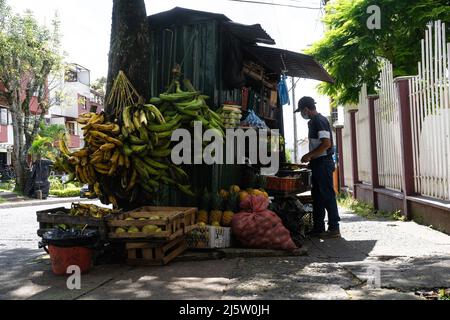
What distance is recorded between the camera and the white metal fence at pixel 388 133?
31.2 feet

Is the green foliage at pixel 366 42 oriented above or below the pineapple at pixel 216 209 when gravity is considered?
above

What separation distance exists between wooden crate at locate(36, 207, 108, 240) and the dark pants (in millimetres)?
3653

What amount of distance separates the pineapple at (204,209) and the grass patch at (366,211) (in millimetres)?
4340

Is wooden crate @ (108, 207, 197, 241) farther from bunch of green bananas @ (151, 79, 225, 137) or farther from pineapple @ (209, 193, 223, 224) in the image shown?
bunch of green bananas @ (151, 79, 225, 137)

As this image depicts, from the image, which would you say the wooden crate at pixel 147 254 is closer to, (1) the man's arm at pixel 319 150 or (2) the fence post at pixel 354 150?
(1) the man's arm at pixel 319 150

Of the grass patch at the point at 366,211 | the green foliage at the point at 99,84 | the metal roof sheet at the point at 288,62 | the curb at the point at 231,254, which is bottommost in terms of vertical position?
the grass patch at the point at 366,211

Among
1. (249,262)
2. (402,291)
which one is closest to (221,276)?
(249,262)

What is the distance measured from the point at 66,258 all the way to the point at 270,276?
2.26 metres

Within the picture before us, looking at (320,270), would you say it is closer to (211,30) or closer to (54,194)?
(211,30)

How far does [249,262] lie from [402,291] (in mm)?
1978

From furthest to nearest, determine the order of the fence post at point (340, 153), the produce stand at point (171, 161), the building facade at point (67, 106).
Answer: the building facade at point (67, 106)
the fence post at point (340, 153)
the produce stand at point (171, 161)

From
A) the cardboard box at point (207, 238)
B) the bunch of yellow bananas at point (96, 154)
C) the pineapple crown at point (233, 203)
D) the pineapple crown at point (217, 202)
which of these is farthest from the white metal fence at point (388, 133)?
the bunch of yellow bananas at point (96, 154)

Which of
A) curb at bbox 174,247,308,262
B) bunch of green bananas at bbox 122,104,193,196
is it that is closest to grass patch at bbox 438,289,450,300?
curb at bbox 174,247,308,262
